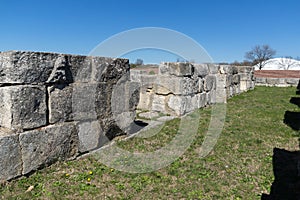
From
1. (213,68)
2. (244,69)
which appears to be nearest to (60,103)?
(213,68)

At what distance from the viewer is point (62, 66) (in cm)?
328

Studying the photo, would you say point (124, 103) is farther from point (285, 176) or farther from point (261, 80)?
point (261, 80)

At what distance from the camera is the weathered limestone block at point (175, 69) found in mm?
6613

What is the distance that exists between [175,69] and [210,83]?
2.59 m

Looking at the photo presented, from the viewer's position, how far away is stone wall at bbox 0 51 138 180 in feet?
9.41

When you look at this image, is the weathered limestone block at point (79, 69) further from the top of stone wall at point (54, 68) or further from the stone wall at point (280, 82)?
the stone wall at point (280, 82)

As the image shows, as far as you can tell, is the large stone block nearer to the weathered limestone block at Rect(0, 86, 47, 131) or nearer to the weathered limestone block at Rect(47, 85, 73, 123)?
the weathered limestone block at Rect(47, 85, 73, 123)

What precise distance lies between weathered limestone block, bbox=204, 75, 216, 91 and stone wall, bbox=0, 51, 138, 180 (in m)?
4.61

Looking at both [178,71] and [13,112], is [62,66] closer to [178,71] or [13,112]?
[13,112]

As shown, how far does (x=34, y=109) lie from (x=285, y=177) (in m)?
3.45

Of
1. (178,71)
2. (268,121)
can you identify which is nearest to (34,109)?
(178,71)

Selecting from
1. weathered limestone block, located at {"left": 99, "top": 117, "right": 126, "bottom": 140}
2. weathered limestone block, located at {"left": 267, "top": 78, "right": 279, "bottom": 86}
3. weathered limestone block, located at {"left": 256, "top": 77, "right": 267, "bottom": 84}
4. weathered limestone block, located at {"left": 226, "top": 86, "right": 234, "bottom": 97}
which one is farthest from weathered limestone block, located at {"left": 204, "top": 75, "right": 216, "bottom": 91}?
weathered limestone block, located at {"left": 256, "top": 77, "right": 267, "bottom": 84}

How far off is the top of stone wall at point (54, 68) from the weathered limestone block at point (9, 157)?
664mm

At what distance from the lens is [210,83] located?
8758 millimetres
